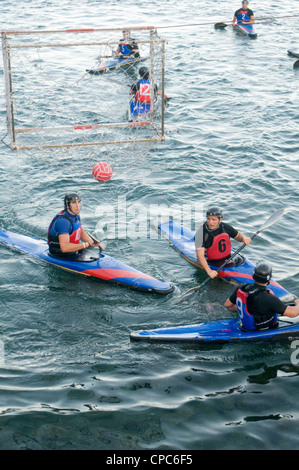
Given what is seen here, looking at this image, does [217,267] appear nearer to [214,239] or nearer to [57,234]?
[214,239]

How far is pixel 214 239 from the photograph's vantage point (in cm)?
882

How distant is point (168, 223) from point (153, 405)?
4.75 m

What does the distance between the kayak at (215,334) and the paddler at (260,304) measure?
0.32ft

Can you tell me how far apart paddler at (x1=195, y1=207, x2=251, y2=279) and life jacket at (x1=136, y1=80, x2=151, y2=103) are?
536 centimetres

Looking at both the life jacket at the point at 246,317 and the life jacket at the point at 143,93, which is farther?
the life jacket at the point at 143,93

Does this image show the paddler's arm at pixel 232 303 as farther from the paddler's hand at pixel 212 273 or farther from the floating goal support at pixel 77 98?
the floating goal support at pixel 77 98

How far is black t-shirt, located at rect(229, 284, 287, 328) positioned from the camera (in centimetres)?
706

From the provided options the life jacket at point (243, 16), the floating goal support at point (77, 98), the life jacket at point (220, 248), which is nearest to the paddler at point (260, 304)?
the life jacket at point (220, 248)

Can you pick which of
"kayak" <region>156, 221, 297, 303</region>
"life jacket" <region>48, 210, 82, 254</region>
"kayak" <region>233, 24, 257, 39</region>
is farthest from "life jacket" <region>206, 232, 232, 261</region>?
"kayak" <region>233, 24, 257, 39</region>

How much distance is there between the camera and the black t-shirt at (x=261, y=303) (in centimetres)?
706

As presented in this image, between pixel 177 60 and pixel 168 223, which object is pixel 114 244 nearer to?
pixel 168 223

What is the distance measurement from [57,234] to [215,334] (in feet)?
10.00

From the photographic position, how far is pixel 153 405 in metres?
6.46
